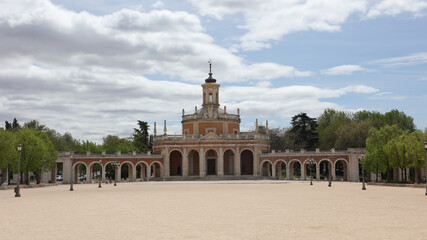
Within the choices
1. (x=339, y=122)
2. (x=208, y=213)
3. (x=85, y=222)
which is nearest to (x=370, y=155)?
(x=339, y=122)

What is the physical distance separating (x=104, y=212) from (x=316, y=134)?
76.7 meters

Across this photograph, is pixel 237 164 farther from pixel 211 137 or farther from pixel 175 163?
pixel 175 163

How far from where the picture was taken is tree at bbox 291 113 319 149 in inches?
3713

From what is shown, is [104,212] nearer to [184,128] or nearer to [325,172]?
[184,128]

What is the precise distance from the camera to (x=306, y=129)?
96.5 m

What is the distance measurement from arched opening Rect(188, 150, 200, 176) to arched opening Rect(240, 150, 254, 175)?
849cm

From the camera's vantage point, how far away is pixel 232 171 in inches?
3516

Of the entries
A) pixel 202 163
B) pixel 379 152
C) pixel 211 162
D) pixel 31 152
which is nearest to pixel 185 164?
pixel 202 163

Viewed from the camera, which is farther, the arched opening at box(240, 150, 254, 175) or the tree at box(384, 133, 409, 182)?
the arched opening at box(240, 150, 254, 175)

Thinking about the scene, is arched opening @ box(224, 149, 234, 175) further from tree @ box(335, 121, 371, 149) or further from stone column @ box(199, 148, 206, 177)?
tree @ box(335, 121, 371, 149)

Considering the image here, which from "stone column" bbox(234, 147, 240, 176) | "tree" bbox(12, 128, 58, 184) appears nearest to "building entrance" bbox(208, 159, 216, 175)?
"stone column" bbox(234, 147, 240, 176)

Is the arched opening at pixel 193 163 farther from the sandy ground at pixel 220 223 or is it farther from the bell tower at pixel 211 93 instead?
the sandy ground at pixel 220 223

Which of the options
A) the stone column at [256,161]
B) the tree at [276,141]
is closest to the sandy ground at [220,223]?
the stone column at [256,161]

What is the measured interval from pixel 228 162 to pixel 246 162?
3654mm
